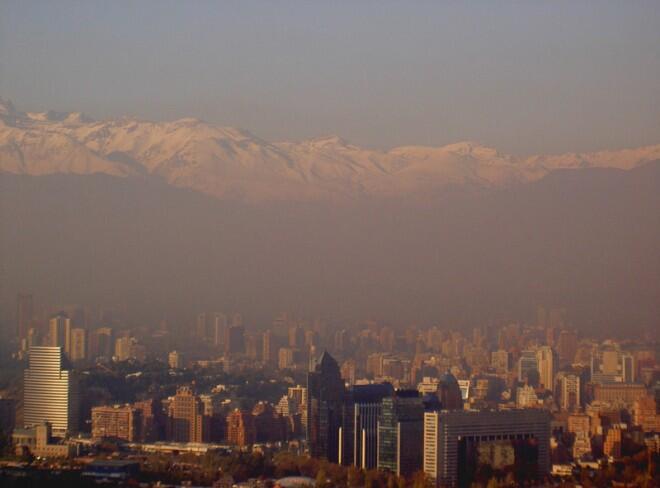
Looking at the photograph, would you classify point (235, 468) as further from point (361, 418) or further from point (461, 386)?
point (461, 386)

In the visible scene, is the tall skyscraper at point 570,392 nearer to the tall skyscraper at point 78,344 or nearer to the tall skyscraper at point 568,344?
the tall skyscraper at point 568,344

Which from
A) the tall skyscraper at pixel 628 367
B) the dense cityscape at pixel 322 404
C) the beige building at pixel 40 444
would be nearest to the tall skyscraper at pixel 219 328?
the dense cityscape at pixel 322 404

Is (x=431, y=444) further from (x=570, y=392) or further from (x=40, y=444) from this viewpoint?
(x=40, y=444)

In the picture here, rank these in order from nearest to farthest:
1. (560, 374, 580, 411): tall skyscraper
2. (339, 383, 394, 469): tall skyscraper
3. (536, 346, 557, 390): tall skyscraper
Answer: (339, 383, 394, 469): tall skyscraper < (560, 374, 580, 411): tall skyscraper < (536, 346, 557, 390): tall skyscraper

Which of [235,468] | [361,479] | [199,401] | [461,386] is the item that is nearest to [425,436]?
[361,479]

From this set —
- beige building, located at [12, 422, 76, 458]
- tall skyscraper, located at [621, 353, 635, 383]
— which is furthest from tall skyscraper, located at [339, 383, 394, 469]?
beige building, located at [12, 422, 76, 458]

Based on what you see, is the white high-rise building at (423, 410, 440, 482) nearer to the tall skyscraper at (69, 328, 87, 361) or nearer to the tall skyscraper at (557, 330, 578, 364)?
the tall skyscraper at (557, 330, 578, 364)
